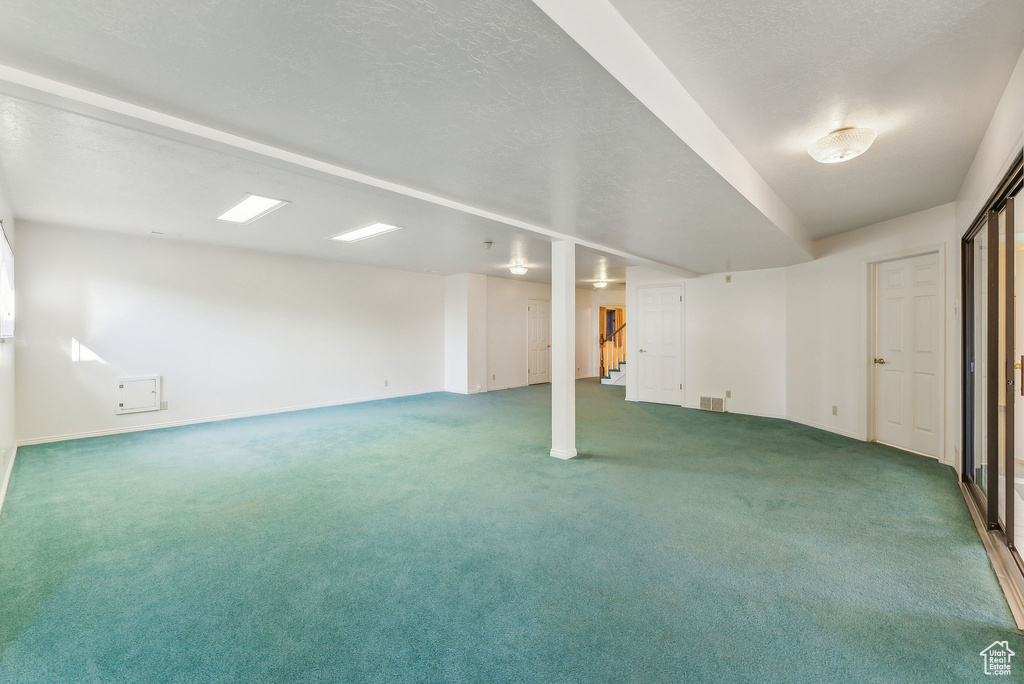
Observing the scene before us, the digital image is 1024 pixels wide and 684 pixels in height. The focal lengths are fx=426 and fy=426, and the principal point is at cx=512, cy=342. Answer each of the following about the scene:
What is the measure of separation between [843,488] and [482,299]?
6.74 meters

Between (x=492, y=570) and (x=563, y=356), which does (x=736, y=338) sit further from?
(x=492, y=570)

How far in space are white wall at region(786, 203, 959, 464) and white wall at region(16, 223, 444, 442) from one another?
263 inches

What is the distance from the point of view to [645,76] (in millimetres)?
1878

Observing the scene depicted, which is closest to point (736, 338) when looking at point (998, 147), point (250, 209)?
point (998, 147)

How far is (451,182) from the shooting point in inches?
119

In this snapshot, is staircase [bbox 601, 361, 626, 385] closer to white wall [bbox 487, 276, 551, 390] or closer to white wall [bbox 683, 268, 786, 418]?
white wall [bbox 487, 276, 551, 390]

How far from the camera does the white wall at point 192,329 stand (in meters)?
4.88

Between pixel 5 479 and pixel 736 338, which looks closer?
pixel 5 479

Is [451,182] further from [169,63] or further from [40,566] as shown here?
[40,566]

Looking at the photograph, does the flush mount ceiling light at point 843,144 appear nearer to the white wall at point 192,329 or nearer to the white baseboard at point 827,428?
the white baseboard at point 827,428

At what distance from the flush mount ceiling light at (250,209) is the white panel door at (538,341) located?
6.52 m

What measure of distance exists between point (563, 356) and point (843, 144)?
270 centimetres

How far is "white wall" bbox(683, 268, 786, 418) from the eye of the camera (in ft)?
21.3

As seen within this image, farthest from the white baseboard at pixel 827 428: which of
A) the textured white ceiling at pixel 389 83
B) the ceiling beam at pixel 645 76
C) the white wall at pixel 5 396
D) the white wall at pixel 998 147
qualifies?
the white wall at pixel 5 396
